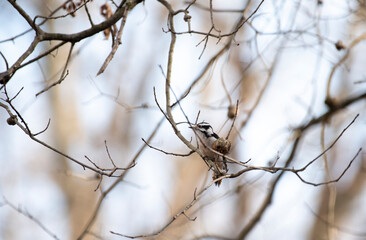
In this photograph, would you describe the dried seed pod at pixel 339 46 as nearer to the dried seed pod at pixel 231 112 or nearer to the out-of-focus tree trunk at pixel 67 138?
the dried seed pod at pixel 231 112

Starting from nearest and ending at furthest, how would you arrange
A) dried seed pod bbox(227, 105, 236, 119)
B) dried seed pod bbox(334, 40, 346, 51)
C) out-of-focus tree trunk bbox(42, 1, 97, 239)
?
dried seed pod bbox(227, 105, 236, 119) < dried seed pod bbox(334, 40, 346, 51) < out-of-focus tree trunk bbox(42, 1, 97, 239)

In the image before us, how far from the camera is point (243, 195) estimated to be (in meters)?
10.8

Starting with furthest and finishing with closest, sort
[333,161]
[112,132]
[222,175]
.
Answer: [112,132] → [333,161] → [222,175]

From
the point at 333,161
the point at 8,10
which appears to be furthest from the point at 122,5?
the point at 333,161

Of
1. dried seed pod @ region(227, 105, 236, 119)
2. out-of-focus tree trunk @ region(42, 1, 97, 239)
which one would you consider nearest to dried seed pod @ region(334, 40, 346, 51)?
dried seed pod @ region(227, 105, 236, 119)

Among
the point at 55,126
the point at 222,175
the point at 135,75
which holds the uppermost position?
the point at 135,75

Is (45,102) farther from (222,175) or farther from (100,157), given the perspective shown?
(222,175)

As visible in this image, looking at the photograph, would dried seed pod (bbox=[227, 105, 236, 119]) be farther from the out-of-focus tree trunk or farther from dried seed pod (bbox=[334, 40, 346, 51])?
the out-of-focus tree trunk

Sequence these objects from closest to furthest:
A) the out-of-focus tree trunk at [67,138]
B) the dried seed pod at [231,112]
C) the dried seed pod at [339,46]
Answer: the dried seed pod at [231,112] → the dried seed pod at [339,46] → the out-of-focus tree trunk at [67,138]

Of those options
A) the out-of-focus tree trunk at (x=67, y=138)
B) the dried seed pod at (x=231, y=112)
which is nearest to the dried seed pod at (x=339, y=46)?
the dried seed pod at (x=231, y=112)

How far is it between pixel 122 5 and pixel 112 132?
9.03 meters

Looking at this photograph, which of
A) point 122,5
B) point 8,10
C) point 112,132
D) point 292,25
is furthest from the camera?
point 112,132

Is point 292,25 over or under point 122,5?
over

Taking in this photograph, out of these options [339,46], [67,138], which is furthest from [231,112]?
[67,138]
